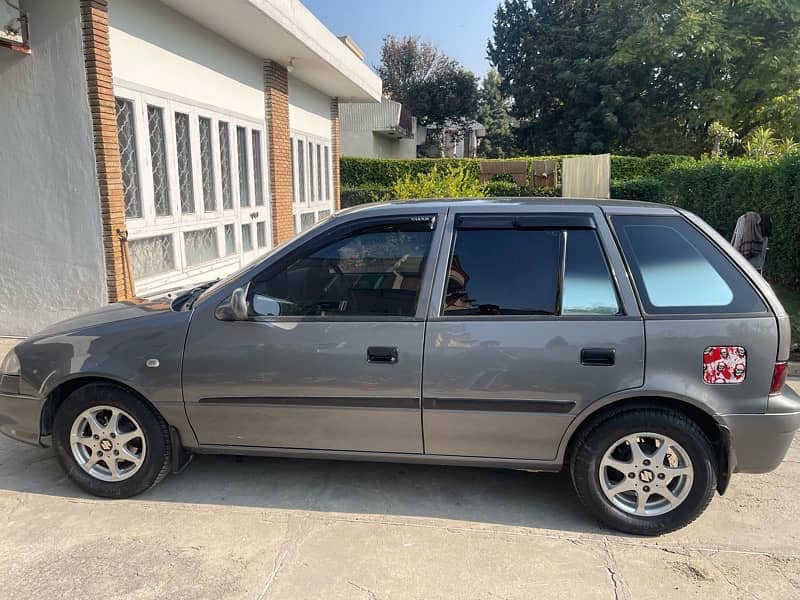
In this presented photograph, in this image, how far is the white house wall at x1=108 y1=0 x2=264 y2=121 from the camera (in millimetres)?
6777

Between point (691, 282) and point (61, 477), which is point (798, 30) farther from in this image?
point (61, 477)

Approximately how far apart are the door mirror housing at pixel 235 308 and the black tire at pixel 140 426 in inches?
28.6

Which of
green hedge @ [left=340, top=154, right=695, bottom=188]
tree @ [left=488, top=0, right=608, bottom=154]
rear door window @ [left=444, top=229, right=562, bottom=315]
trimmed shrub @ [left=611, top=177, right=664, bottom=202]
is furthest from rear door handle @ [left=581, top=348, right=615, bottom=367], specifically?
tree @ [left=488, top=0, right=608, bottom=154]

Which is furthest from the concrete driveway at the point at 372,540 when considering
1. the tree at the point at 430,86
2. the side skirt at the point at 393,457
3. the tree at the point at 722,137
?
the tree at the point at 430,86

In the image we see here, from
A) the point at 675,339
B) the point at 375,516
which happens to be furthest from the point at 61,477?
the point at 675,339

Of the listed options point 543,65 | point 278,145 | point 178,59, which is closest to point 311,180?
point 278,145

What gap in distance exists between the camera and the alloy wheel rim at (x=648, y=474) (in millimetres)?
3148

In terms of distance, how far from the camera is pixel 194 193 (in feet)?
27.7

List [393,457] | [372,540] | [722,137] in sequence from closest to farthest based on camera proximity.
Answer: [372,540] → [393,457] → [722,137]

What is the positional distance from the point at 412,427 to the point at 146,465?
158cm

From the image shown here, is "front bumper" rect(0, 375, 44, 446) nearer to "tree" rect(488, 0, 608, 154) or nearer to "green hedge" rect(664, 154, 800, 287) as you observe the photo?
"green hedge" rect(664, 154, 800, 287)

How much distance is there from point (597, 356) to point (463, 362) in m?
0.68

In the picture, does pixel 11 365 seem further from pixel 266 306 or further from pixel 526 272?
pixel 526 272

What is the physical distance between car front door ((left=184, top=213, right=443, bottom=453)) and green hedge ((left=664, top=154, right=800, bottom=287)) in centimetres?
675
